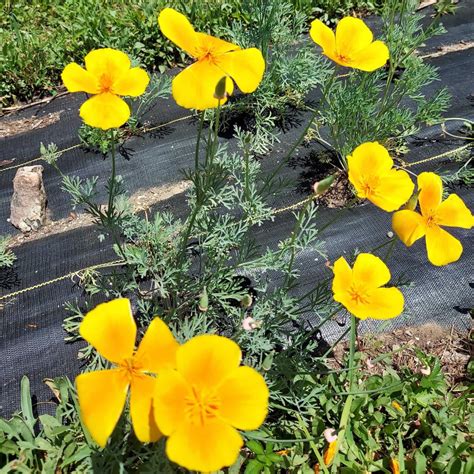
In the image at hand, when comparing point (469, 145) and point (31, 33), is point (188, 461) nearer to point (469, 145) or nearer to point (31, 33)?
point (469, 145)

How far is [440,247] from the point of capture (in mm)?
1398

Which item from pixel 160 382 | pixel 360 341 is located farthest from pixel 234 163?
pixel 160 382

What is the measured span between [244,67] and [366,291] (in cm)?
66

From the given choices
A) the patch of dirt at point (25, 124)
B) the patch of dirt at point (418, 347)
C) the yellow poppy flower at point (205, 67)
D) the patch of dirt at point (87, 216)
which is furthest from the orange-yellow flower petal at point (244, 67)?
the patch of dirt at point (25, 124)

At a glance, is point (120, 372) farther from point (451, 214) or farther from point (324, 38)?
point (324, 38)

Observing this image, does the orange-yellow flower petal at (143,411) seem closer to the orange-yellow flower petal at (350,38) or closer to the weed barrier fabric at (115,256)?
the weed barrier fabric at (115,256)

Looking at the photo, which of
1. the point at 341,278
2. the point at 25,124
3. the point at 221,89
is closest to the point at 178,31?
the point at 221,89

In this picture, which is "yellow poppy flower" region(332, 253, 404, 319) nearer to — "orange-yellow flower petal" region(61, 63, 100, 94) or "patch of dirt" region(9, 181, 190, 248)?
"orange-yellow flower petal" region(61, 63, 100, 94)

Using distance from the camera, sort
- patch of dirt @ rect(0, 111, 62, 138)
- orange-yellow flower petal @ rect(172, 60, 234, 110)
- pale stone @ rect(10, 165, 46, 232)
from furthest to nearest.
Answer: patch of dirt @ rect(0, 111, 62, 138) < pale stone @ rect(10, 165, 46, 232) < orange-yellow flower petal @ rect(172, 60, 234, 110)

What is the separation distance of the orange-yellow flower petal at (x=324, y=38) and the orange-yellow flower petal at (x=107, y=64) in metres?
0.57

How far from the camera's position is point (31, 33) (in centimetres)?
364

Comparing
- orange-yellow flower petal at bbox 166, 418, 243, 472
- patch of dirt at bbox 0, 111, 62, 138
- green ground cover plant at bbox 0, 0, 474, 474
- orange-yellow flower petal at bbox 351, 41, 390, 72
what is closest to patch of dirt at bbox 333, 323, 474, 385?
green ground cover plant at bbox 0, 0, 474, 474

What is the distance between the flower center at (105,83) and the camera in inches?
55.0

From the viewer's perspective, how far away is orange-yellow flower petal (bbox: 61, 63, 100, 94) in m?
1.38
